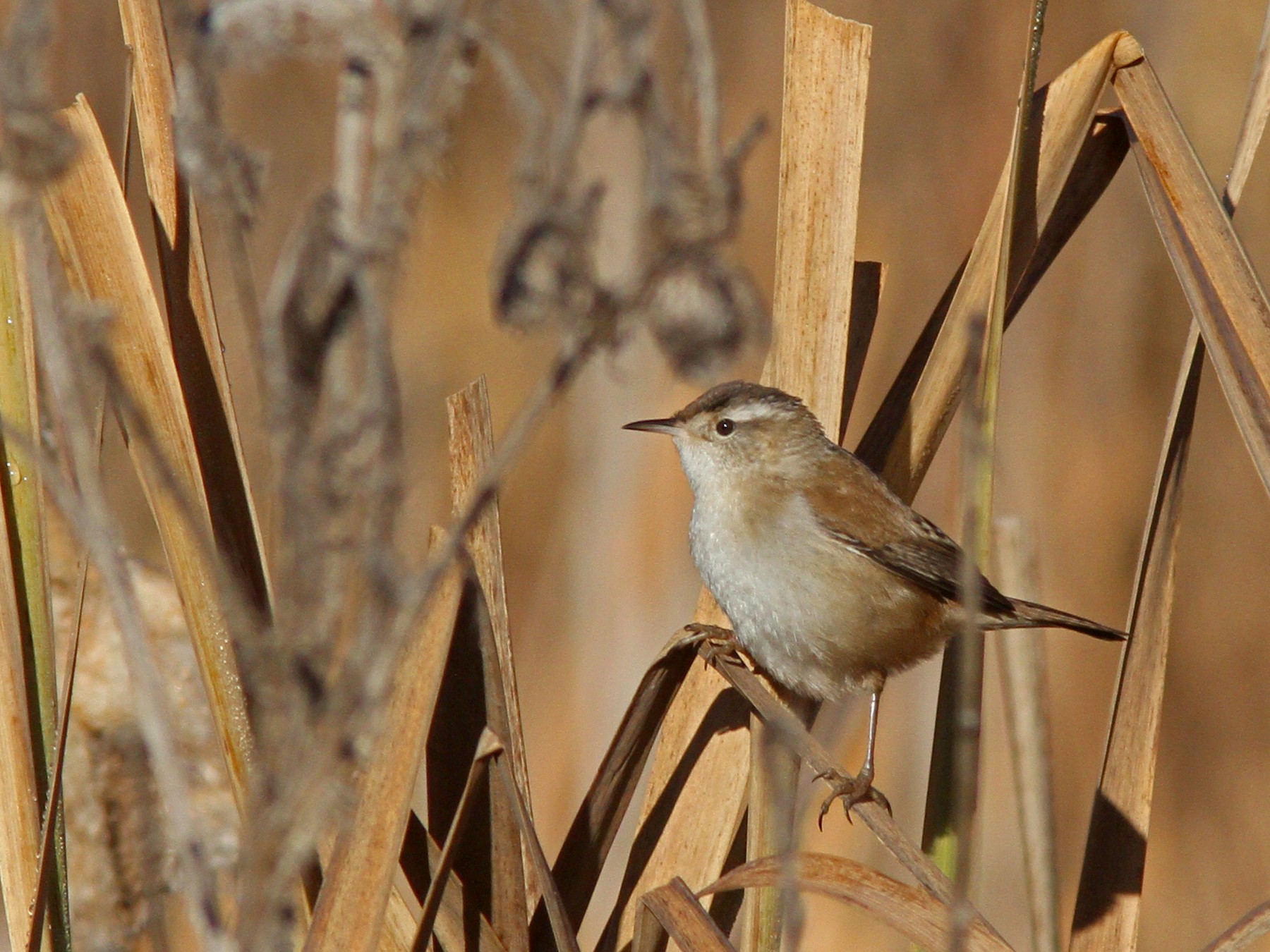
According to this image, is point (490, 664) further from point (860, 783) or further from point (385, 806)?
point (860, 783)

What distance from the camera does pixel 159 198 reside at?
1.89 m

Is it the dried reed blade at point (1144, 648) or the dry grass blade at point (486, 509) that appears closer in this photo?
the dry grass blade at point (486, 509)

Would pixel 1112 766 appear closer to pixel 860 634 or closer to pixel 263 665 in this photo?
pixel 860 634

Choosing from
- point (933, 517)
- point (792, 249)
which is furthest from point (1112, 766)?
point (933, 517)

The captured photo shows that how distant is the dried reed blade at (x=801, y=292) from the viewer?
2096 millimetres

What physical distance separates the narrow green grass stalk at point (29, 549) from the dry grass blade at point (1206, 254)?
1719mm

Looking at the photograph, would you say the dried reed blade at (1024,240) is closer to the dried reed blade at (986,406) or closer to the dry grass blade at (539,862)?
the dried reed blade at (986,406)

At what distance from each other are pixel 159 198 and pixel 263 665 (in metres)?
1.06

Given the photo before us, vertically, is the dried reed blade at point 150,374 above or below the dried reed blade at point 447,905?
above

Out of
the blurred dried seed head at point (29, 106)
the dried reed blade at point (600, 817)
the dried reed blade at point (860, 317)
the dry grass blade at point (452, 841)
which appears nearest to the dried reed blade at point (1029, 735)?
the dried reed blade at point (860, 317)

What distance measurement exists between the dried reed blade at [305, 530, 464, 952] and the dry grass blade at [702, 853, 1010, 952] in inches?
17.8

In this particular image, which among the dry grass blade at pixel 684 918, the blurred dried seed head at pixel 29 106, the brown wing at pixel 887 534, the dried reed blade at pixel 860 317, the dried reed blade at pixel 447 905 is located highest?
the blurred dried seed head at pixel 29 106

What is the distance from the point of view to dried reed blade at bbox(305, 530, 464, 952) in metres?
1.52

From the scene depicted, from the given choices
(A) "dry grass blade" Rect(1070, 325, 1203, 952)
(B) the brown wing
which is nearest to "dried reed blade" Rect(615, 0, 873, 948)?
(B) the brown wing
